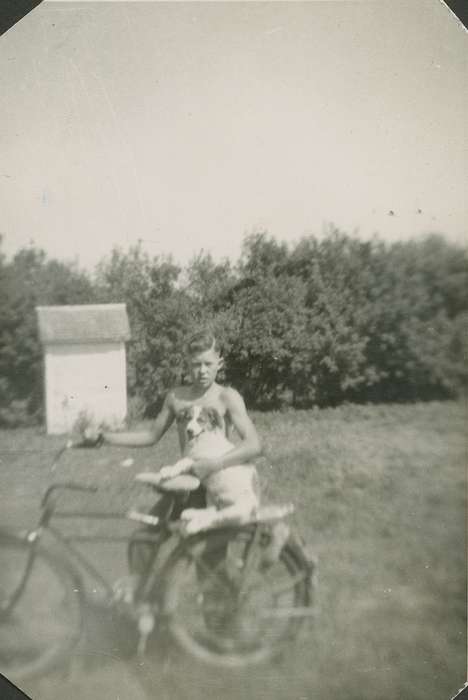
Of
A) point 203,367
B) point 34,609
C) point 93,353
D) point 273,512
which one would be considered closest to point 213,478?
point 273,512

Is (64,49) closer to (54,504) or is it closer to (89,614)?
(54,504)

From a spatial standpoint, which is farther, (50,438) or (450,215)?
(50,438)

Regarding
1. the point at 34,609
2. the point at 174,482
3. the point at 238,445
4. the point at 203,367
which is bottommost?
the point at 34,609

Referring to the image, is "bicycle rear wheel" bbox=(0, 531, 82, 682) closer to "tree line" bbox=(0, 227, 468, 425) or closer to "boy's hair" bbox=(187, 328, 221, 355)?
"tree line" bbox=(0, 227, 468, 425)

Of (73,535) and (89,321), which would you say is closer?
(73,535)

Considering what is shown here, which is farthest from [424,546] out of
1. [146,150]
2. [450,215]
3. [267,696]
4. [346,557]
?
[146,150]

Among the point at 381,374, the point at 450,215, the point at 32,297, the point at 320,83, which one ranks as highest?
the point at 320,83

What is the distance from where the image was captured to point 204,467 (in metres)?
2.47

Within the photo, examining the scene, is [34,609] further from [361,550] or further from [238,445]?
[361,550]

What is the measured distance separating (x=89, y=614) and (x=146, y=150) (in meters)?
1.84

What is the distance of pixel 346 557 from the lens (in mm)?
2553

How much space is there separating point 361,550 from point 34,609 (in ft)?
4.25

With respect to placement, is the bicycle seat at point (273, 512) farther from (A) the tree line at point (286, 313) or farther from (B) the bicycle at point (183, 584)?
(A) the tree line at point (286, 313)

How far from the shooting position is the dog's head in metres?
2.51
